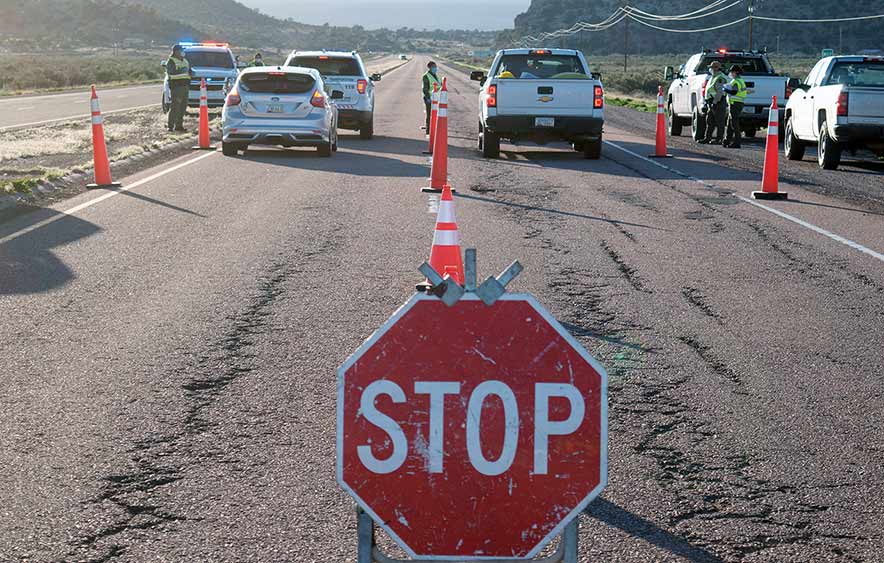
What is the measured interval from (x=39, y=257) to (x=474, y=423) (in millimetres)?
7859

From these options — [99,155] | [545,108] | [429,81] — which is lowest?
[99,155]

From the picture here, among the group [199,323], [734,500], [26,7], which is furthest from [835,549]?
[26,7]

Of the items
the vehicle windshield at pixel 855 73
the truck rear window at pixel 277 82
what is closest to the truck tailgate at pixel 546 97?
the truck rear window at pixel 277 82

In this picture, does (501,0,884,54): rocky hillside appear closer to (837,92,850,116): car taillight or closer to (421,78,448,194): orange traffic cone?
(837,92,850,116): car taillight

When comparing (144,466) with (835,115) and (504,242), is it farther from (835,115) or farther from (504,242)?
(835,115)

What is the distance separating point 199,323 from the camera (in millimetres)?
7742

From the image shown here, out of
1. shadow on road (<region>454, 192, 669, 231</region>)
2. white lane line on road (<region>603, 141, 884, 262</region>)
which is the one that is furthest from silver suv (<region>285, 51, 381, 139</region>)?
shadow on road (<region>454, 192, 669, 231</region>)

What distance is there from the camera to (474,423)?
131 inches

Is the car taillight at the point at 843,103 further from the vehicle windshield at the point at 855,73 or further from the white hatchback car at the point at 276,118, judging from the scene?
the white hatchback car at the point at 276,118

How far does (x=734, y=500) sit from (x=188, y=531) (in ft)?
6.48

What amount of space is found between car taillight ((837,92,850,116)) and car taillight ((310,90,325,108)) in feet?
26.1

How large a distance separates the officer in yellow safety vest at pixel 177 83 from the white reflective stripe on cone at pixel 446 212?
1984 centimetres

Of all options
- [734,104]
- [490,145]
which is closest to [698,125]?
[734,104]

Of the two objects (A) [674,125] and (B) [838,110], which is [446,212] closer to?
(B) [838,110]
